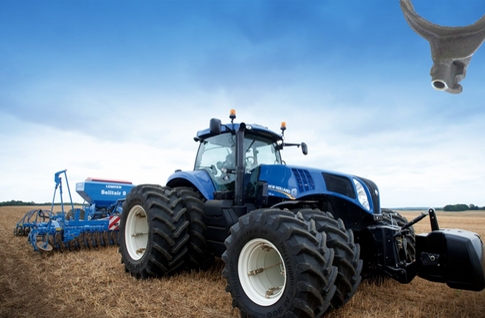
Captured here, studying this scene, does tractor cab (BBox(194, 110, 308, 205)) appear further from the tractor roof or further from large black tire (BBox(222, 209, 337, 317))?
large black tire (BBox(222, 209, 337, 317))

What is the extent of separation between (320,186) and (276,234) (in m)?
1.40

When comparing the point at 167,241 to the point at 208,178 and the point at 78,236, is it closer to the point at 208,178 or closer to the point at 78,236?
the point at 208,178

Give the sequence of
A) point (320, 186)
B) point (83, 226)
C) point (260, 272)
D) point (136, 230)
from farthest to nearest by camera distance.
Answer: point (83, 226), point (136, 230), point (320, 186), point (260, 272)

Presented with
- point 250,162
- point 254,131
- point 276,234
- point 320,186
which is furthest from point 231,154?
point 276,234

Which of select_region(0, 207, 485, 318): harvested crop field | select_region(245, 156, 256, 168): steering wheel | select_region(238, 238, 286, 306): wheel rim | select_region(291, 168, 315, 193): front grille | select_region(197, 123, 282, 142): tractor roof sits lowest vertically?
select_region(0, 207, 485, 318): harvested crop field

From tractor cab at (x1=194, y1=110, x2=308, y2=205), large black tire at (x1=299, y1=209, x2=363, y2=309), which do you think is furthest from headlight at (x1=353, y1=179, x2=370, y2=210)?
tractor cab at (x1=194, y1=110, x2=308, y2=205)

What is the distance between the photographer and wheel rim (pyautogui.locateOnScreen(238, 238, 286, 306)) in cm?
320

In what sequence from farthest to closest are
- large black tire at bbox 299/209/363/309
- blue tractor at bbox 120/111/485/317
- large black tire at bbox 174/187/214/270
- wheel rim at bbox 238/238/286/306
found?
large black tire at bbox 174/187/214/270
wheel rim at bbox 238/238/286/306
large black tire at bbox 299/209/363/309
blue tractor at bbox 120/111/485/317

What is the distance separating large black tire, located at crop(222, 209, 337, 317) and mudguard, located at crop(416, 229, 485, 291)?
105 cm

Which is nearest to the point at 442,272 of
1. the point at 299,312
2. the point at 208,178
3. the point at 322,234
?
the point at 322,234

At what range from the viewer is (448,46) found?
2025mm

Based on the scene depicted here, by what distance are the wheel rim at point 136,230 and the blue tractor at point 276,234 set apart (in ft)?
0.06

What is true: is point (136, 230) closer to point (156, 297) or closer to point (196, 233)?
point (196, 233)

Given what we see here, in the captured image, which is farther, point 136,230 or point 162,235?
point 136,230
